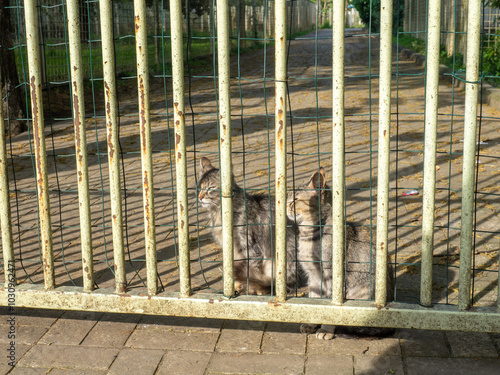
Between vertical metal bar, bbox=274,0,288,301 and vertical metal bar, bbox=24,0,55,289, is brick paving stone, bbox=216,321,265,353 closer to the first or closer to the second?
vertical metal bar, bbox=274,0,288,301

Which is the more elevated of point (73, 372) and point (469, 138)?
point (469, 138)

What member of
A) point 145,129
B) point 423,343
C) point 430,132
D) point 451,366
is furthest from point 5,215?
point 451,366

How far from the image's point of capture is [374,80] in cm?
1706

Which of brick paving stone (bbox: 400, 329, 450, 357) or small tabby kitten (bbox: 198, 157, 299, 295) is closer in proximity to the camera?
brick paving stone (bbox: 400, 329, 450, 357)

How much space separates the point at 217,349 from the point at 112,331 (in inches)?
28.8

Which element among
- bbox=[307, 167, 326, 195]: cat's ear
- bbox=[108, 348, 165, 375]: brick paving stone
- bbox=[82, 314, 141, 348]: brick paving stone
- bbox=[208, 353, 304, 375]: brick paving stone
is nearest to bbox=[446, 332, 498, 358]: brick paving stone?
bbox=[208, 353, 304, 375]: brick paving stone

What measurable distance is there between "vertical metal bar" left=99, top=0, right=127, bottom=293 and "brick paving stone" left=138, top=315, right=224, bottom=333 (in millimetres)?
499

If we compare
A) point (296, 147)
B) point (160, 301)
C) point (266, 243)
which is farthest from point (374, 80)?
point (160, 301)

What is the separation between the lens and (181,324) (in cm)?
388

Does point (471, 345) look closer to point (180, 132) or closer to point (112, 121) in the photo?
point (180, 132)

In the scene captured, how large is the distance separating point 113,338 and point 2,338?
0.68 meters

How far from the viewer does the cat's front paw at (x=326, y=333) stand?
362 cm

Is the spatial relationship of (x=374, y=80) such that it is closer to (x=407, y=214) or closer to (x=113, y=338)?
(x=407, y=214)

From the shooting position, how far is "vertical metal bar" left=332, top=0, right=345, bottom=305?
299 centimetres
